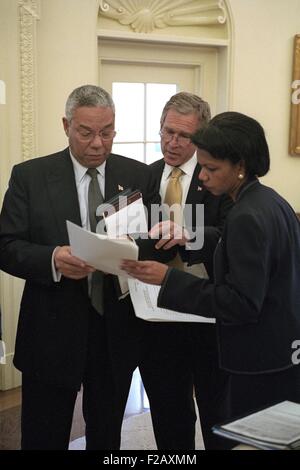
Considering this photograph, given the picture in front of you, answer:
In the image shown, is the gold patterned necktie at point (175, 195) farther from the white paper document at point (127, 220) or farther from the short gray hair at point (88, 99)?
the short gray hair at point (88, 99)

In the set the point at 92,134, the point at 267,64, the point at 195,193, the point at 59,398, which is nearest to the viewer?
the point at 92,134

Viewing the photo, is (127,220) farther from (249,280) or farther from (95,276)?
(249,280)

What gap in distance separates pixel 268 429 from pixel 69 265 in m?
0.76

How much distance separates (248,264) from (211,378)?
0.75 metres

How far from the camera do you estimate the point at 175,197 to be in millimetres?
2018

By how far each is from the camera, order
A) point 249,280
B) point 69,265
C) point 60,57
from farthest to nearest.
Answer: point 60,57 → point 69,265 → point 249,280

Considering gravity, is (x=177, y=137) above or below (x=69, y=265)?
above

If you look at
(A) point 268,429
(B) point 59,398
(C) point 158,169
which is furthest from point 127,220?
(A) point 268,429

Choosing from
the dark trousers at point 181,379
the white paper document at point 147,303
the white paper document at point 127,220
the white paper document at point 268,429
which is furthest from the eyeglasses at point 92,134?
the white paper document at point 268,429

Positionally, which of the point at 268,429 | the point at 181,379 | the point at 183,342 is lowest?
the point at 181,379

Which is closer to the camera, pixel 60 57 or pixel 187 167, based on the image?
pixel 187 167

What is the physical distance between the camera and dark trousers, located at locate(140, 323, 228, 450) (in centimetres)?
200
